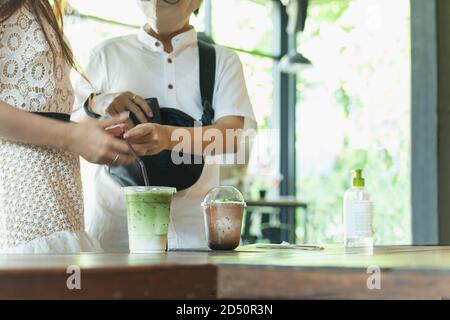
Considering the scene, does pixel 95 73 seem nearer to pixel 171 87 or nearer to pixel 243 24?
pixel 171 87

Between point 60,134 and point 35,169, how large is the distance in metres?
0.14

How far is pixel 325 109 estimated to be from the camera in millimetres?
8453

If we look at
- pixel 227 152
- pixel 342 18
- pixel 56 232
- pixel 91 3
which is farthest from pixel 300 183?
pixel 56 232

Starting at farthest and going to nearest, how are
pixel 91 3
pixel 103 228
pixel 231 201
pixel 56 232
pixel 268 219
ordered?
pixel 268 219 → pixel 91 3 → pixel 103 228 → pixel 231 201 → pixel 56 232

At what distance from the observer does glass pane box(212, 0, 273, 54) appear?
7652 millimetres

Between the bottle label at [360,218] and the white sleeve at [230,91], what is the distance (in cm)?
48

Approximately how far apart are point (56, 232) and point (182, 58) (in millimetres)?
833


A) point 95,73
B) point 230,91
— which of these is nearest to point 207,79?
point 230,91

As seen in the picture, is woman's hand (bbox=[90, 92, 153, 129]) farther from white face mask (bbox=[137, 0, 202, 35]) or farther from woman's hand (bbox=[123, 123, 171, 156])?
white face mask (bbox=[137, 0, 202, 35])

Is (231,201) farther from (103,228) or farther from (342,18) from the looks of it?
(342,18)

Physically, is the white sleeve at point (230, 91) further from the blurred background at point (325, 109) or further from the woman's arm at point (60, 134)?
the blurred background at point (325, 109)

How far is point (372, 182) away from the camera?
814cm

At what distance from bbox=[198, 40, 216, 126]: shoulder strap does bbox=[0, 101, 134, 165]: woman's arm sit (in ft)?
2.23

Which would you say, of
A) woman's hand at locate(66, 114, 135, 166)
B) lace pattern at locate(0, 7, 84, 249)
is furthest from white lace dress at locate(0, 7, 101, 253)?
woman's hand at locate(66, 114, 135, 166)
